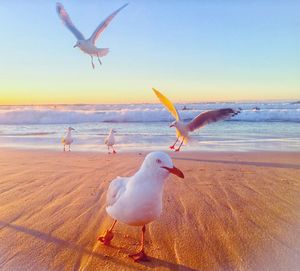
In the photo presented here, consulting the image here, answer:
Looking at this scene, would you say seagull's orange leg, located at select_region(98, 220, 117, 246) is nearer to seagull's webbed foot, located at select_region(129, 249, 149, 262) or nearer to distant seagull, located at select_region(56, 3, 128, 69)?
seagull's webbed foot, located at select_region(129, 249, 149, 262)

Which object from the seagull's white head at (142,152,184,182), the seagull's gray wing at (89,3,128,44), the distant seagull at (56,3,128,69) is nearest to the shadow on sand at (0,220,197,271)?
the seagull's white head at (142,152,184,182)

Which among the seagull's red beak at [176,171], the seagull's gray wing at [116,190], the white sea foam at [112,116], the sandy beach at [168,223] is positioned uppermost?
the seagull's red beak at [176,171]

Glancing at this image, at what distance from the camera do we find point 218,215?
3660mm

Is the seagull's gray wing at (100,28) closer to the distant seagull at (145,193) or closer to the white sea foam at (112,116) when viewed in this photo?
the distant seagull at (145,193)

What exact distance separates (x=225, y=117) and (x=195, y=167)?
1246mm

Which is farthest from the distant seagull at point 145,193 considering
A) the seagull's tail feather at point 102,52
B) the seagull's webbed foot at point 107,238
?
the seagull's tail feather at point 102,52

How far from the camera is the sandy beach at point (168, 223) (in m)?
2.78

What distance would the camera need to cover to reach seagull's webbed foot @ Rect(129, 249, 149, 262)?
2767 millimetres

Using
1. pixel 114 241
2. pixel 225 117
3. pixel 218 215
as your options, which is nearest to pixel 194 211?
pixel 218 215

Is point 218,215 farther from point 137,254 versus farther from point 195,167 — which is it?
point 195,167

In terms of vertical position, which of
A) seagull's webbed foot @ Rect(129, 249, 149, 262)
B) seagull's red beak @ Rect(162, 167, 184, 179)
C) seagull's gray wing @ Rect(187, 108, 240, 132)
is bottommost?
seagull's webbed foot @ Rect(129, 249, 149, 262)

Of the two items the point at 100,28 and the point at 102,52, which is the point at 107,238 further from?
the point at 100,28

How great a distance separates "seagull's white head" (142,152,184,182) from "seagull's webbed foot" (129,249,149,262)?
1.85 ft

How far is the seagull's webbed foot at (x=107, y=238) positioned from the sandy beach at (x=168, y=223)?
43 millimetres
